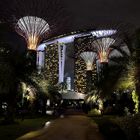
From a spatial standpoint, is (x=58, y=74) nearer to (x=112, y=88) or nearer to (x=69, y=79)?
(x=69, y=79)

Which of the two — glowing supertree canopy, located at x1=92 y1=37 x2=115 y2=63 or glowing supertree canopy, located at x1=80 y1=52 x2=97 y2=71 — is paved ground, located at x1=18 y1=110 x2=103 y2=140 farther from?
glowing supertree canopy, located at x1=80 y1=52 x2=97 y2=71

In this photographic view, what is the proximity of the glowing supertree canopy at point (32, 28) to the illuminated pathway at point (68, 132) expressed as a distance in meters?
33.6

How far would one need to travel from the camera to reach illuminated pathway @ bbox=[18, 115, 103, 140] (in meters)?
10.3

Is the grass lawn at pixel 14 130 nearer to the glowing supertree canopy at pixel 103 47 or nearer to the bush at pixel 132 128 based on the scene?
the bush at pixel 132 128

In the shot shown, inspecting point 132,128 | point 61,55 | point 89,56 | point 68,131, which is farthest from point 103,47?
point 61,55

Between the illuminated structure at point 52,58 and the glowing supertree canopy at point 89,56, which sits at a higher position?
the illuminated structure at point 52,58

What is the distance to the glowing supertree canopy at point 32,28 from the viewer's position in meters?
46.0

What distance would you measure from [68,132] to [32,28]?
3579 cm

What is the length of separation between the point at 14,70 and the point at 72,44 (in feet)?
435

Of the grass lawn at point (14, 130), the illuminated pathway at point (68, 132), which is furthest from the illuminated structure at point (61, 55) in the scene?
the illuminated pathway at point (68, 132)

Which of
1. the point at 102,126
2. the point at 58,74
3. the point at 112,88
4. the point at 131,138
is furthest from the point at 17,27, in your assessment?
the point at 58,74

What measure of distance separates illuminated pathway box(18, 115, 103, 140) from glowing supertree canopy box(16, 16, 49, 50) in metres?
33.6

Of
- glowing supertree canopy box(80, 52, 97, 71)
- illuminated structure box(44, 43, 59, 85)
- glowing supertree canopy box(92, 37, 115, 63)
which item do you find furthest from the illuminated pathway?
illuminated structure box(44, 43, 59, 85)

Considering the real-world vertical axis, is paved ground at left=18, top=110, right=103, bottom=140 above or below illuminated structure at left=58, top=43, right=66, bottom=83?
below
